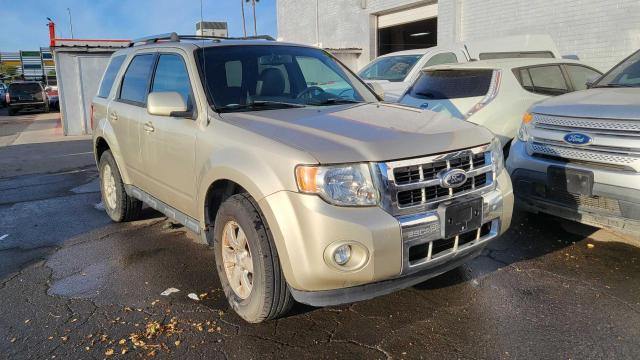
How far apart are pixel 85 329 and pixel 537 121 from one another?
4.13 metres

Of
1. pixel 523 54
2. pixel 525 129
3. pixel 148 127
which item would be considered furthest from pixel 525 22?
pixel 148 127

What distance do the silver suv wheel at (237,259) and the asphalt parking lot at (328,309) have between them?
0.23m

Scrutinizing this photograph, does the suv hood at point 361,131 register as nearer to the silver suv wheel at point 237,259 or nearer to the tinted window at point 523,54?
the silver suv wheel at point 237,259

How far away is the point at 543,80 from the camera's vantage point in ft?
22.4

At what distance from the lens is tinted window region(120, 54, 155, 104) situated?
4793mm

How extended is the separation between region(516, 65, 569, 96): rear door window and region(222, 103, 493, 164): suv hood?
3.41 metres

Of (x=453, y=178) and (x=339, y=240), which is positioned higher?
(x=453, y=178)

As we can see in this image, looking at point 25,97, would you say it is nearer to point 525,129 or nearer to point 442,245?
point 525,129

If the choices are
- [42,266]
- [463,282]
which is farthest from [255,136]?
[42,266]

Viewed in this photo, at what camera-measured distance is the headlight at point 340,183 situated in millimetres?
2754

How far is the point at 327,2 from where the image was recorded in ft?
69.0

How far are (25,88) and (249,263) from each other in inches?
1091

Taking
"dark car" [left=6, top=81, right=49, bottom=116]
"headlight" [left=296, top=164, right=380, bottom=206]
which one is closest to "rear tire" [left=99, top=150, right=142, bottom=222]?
"headlight" [left=296, top=164, right=380, bottom=206]

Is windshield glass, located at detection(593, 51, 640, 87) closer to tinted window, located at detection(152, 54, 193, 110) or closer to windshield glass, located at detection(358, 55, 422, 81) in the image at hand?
tinted window, located at detection(152, 54, 193, 110)
